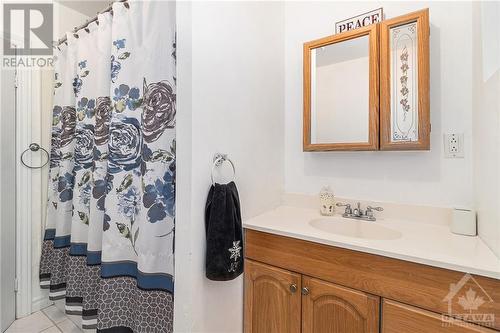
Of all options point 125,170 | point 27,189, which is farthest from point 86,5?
point 125,170

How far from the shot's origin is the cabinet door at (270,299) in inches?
44.2

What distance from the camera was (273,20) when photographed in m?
1.56

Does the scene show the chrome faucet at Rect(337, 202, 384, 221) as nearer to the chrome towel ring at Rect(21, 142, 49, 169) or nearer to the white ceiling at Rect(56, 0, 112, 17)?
the chrome towel ring at Rect(21, 142, 49, 169)

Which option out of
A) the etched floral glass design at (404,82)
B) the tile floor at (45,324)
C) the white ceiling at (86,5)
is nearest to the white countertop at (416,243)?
the etched floral glass design at (404,82)

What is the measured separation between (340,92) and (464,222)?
2.92 ft

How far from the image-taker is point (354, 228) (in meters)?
1.31

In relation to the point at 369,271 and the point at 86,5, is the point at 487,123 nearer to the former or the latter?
the point at 369,271

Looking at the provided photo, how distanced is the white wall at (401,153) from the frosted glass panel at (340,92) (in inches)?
5.5

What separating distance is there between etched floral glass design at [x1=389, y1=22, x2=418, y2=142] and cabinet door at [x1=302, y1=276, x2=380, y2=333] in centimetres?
80

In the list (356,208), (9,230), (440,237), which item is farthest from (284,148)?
(9,230)

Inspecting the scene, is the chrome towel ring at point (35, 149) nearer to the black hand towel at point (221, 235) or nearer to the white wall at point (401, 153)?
the black hand towel at point (221, 235)

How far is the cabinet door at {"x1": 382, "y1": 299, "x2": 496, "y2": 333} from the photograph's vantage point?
0.78 m

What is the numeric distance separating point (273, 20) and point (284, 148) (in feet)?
2.77

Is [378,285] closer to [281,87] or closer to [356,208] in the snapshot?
[356,208]
